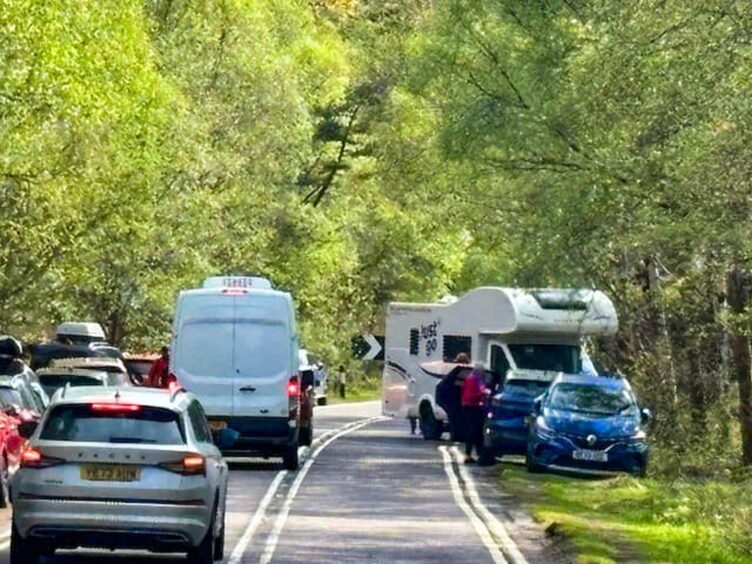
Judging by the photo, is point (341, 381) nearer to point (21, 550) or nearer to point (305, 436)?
point (305, 436)

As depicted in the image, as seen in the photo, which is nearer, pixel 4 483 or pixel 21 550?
pixel 21 550

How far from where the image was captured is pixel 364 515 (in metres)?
24.6

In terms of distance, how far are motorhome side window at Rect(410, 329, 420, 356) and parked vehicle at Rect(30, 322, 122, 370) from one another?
6620 millimetres

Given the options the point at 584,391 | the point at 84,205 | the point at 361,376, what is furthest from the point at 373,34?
the point at 584,391

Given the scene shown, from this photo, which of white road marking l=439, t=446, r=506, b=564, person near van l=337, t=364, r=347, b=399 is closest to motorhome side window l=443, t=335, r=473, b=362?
white road marking l=439, t=446, r=506, b=564

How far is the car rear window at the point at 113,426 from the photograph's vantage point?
1686 cm

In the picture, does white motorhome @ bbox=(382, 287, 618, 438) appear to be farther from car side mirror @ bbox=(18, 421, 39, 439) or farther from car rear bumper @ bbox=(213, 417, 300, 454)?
car side mirror @ bbox=(18, 421, 39, 439)

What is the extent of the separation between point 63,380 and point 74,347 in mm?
9234

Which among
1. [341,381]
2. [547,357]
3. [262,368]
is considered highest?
[547,357]

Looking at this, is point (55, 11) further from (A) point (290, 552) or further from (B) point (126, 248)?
(B) point (126, 248)

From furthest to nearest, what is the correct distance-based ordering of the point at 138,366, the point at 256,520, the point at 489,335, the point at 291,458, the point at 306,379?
the point at 138,366, the point at 489,335, the point at 306,379, the point at 291,458, the point at 256,520

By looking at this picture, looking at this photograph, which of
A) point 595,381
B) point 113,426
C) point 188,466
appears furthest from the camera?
point 595,381

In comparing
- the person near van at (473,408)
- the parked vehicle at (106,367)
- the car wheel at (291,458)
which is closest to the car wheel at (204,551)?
the car wheel at (291,458)

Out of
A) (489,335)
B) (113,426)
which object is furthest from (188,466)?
(489,335)
